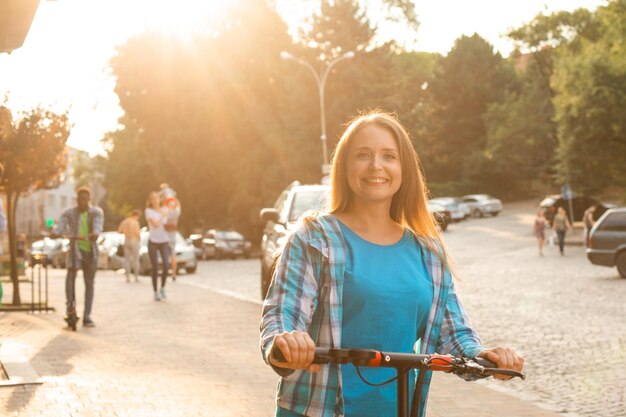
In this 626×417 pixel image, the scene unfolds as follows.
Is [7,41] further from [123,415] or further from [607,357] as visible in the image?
[607,357]

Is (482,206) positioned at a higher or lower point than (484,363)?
lower

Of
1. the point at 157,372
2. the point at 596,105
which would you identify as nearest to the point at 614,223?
the point at 157,372

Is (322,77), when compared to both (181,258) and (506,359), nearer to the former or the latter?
(181,258)

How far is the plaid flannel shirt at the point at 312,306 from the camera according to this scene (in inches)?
123

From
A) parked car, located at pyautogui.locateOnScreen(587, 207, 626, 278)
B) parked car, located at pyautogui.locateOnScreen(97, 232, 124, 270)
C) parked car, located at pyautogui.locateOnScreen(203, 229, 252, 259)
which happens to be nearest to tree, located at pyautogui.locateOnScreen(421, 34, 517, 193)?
parked car, located at pyautogui.locateOnScreen(203, 229, 252, 259)

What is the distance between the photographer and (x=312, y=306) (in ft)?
10.5

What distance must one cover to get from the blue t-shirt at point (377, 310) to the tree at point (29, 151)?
1394cm

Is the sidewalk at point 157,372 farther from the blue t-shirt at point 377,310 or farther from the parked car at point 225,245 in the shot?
the parked car at point 225,245

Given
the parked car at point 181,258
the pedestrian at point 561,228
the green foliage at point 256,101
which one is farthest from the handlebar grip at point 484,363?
the green foliage at point 256,101

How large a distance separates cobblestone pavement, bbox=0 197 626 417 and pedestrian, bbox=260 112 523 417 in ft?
14.6

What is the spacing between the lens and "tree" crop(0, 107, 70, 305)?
17.5 m

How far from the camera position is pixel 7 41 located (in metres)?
8.98

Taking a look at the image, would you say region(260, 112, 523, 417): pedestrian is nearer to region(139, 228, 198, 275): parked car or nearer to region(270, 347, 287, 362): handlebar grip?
region(270, 347, 287, 362): handlebar grip

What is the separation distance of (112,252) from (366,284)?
1438 inches
